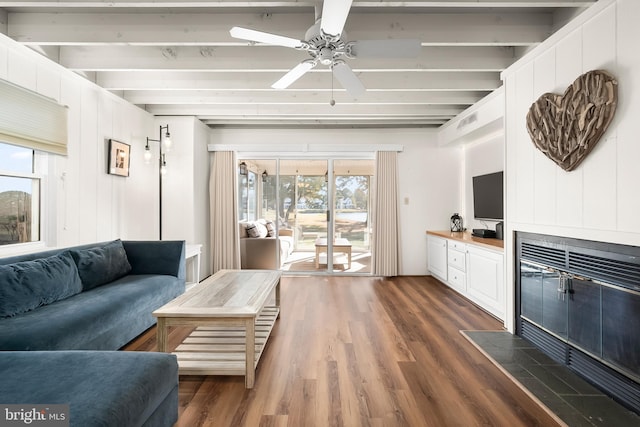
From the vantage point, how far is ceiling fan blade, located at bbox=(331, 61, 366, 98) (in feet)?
7.54

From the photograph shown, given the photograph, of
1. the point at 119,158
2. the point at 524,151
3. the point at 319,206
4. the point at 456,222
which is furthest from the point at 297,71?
the point at 456,222

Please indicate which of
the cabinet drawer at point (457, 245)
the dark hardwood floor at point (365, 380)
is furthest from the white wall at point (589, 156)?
the cabinet drawer at point (457, 245)

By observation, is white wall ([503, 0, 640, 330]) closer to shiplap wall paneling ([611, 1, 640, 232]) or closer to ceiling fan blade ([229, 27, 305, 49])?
shiplap wall paneling ([611, 1, 640, 232])

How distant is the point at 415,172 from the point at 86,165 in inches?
180

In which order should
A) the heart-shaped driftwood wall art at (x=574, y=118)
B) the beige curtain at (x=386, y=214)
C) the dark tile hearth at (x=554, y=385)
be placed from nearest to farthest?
the dark tile hearth at (x=554, y=385) < the heart-shaped driftwood wall art at (x=574, y=118) < the beige curtain at (x=386, y=214)

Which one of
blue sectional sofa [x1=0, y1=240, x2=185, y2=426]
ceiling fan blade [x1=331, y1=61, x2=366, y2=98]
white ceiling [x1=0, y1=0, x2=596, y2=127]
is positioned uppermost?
white ceiling [x1=0, y1=0, x2=596, y2=127]

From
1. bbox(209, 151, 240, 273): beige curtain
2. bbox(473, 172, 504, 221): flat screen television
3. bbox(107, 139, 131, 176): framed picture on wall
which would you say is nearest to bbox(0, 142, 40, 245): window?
bbox(107, 139, 131, 176): framed picture on wall

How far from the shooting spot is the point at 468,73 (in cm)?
358

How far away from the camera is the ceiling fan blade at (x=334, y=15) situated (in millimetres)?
1601

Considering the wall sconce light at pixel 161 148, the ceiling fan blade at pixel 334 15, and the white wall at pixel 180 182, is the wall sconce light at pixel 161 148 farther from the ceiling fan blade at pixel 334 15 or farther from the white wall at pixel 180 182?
the ceiling fan blade at pixel 334 15

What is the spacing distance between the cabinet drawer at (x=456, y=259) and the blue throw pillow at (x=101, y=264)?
3926 millimetres

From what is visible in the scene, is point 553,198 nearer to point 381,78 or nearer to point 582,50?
point 582,50

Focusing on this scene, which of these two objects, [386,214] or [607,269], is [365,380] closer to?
[607,269]

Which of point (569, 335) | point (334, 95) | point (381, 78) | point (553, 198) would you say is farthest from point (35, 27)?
point (569, 335)
